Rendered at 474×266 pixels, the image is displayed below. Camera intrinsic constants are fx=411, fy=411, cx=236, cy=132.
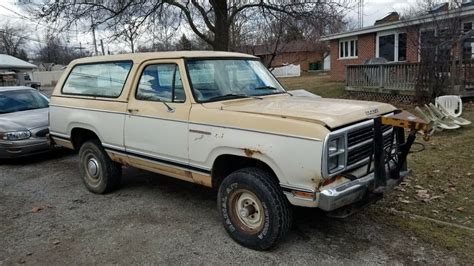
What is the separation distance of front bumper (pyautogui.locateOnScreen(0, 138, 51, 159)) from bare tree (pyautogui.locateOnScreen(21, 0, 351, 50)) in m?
7.67

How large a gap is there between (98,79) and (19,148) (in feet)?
10.4

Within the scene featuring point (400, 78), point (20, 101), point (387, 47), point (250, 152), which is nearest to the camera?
point (250, 152)

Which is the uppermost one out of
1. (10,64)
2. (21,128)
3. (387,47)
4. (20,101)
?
(10,64)

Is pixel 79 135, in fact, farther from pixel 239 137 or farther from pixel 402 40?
pixel 402 40

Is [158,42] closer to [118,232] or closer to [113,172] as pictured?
[113,172]

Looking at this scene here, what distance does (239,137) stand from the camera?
12.8ft

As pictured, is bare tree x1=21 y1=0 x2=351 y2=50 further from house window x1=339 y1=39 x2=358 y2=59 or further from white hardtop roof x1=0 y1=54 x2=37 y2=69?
white hardtop roof x1=0 y1=54 x2=37 y2=69

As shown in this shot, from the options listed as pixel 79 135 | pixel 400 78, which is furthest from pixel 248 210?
pixel 400 78

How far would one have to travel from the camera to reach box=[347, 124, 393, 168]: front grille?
12.1ft

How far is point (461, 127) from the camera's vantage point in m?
9.10


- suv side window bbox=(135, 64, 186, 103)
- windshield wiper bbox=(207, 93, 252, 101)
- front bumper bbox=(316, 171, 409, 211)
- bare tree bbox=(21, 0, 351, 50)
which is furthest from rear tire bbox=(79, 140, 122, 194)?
bare tree bbox=(21, 0, 351, 50)

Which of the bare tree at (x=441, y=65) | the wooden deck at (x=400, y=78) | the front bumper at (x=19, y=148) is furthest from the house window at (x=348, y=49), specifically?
the front bumper at (x=19, y=148)

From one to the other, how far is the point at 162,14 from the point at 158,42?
210 centimetres

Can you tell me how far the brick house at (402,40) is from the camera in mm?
14258
